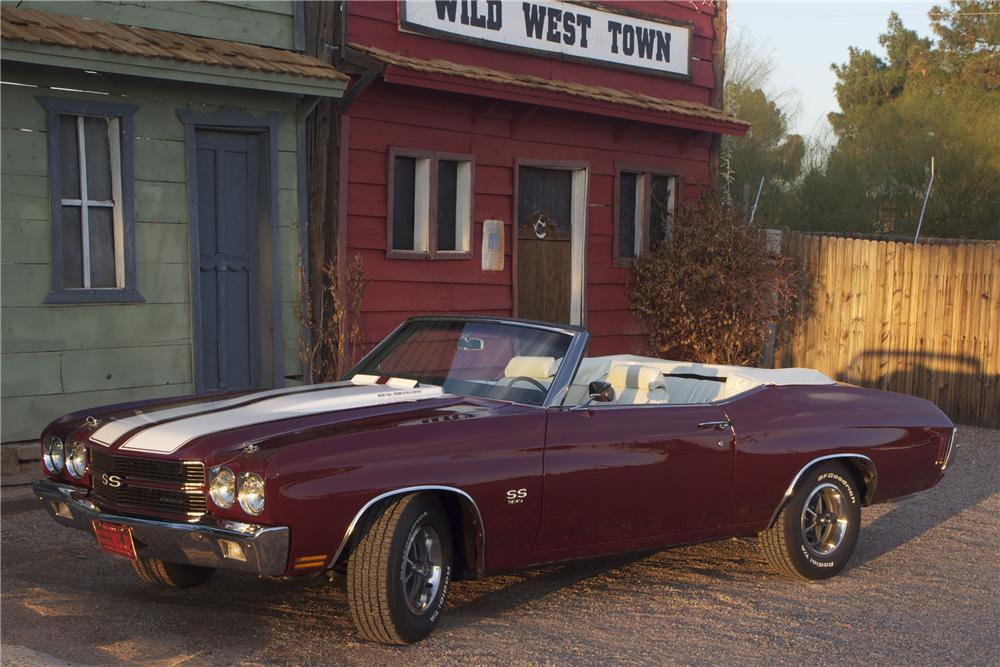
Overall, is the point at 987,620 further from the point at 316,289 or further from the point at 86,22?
the point at 86,22

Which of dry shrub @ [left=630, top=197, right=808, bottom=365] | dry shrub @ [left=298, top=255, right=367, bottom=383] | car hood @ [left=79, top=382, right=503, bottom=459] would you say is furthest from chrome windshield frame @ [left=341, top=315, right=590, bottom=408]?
dry shrub @ [left=630, top=197, right=808, bottom=365]

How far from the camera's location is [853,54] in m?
44.5

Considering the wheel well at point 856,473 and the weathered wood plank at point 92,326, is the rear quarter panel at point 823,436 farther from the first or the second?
the weathered wood plank at point 92,326

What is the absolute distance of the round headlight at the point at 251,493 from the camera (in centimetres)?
454

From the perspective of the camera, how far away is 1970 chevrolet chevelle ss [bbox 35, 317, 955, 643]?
15.3ft

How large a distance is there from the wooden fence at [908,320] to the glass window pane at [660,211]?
1553mm

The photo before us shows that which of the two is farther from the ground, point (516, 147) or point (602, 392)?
point (516, 147)

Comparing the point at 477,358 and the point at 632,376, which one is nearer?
the point at 477,358

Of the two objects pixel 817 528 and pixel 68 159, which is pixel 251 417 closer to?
pixel 817 528

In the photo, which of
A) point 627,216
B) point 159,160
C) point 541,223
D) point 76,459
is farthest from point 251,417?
point 627,216

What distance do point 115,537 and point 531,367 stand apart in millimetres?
2039

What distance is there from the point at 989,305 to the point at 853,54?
34.2 metres

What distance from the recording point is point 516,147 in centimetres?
1228

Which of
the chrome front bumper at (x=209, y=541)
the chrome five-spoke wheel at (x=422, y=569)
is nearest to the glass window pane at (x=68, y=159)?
the chrome front bumper at (x=209, y=541)
